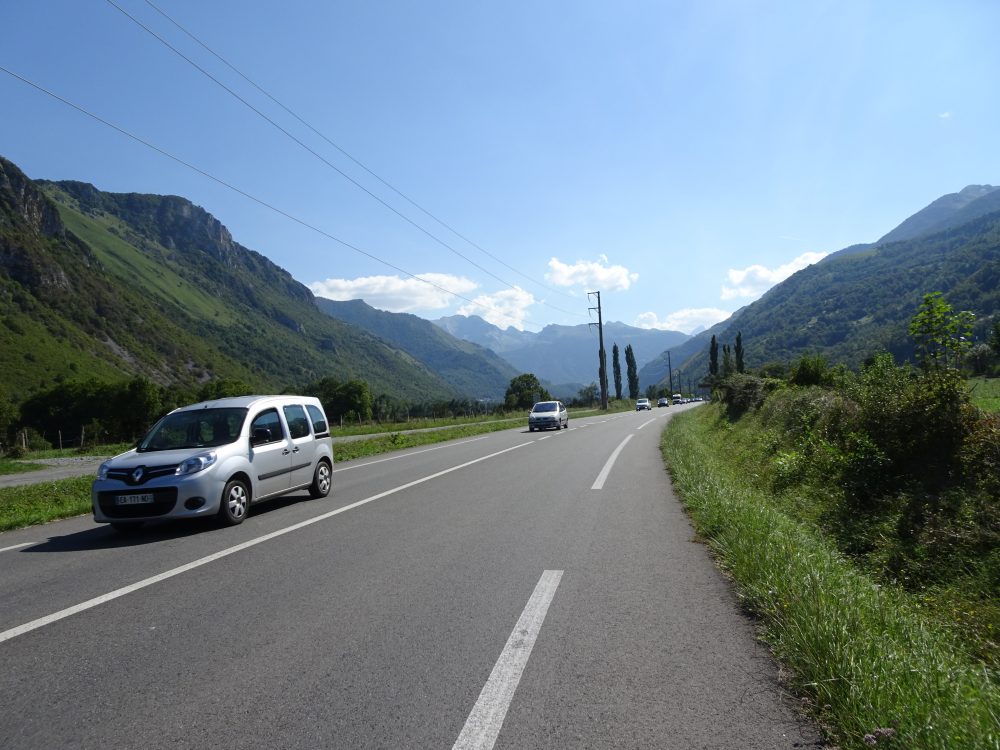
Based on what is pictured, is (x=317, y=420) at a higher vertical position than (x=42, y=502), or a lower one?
higher

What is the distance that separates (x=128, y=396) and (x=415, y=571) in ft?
242

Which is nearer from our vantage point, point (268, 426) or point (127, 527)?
point (127, 527)

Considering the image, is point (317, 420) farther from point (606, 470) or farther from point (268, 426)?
point (606, 470)

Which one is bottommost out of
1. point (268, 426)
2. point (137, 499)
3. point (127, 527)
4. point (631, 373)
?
point (127, 527)

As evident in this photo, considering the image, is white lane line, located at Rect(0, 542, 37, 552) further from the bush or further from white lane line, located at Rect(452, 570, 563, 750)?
the bush

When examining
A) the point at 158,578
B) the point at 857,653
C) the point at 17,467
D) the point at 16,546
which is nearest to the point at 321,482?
the point at 16,546

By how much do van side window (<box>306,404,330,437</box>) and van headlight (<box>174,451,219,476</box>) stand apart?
288 cm

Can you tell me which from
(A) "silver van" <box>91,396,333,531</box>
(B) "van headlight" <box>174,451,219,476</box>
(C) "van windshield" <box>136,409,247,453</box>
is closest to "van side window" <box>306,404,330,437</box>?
A: (A) "silver van" <box>91,396,333,531</box>

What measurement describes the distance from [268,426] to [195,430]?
1033 millimetres

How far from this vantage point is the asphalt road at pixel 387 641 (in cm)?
296

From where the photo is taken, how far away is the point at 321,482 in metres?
11.0

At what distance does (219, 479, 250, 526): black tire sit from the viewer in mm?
8227

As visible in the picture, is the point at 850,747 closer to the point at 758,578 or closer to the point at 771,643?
the point at 771,643

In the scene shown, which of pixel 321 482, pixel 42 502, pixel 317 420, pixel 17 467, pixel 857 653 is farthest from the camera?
pixel 17 467
